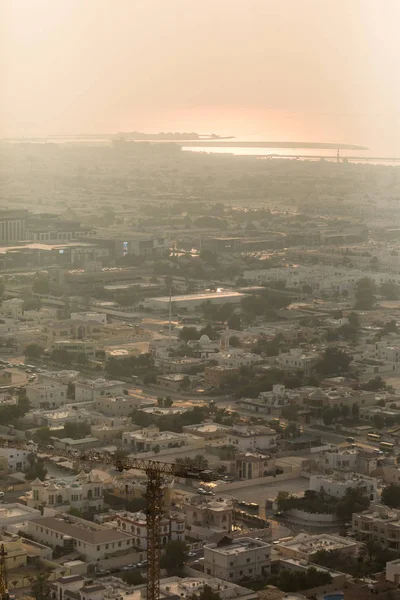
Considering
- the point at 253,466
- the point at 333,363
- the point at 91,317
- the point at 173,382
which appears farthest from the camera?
the point at 91,317

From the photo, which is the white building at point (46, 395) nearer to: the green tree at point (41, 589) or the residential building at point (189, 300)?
the green tree at point (41, 589)

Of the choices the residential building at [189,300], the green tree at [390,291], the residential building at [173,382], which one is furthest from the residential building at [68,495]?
the green tree at [390,291]

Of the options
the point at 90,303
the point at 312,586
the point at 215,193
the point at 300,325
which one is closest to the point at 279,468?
the point at 312,586

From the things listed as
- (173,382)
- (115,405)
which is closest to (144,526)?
(115,405)

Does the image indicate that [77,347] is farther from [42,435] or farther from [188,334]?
[42,435]

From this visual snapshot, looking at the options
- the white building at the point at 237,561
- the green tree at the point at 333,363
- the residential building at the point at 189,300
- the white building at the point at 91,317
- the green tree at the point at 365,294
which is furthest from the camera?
the green tree at the point at 365,294

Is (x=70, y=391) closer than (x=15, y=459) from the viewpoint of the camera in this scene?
No
